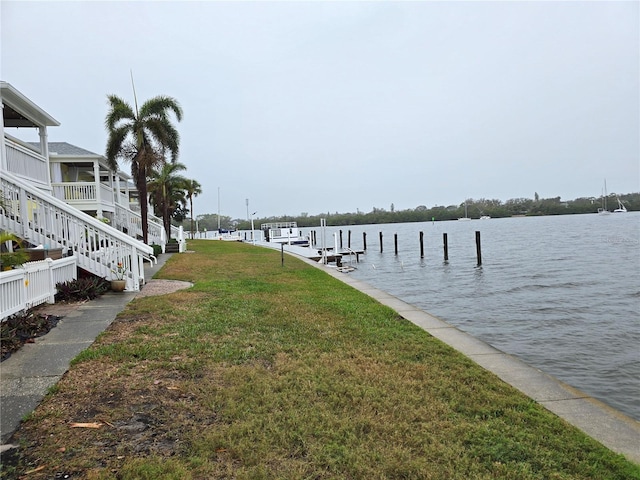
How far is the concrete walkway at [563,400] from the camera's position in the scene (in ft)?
12.5

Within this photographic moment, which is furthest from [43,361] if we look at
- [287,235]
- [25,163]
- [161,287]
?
[287,235]

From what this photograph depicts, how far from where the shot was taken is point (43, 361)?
18.0ft

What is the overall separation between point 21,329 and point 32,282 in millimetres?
1570

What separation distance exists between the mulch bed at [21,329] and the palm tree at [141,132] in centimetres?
1419

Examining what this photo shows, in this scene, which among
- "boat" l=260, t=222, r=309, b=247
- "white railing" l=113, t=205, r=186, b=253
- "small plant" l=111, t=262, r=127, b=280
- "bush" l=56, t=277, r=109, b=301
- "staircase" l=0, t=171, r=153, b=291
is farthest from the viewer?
"boat" l=260, t=222, r=309, b=247

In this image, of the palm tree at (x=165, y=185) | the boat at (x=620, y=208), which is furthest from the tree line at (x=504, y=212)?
the palm tree at (x=165, y=185)

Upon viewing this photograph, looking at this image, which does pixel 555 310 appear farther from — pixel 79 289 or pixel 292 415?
pixel 79 289

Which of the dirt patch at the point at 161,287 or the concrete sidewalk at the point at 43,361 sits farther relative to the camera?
the dirt patch at the point at 161,287

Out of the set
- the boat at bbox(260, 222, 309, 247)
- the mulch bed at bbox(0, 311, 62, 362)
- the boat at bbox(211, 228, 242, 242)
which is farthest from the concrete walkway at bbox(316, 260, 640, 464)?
the boat at bbox(211, 228, 242, 242)

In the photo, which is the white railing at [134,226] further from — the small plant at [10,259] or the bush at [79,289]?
the small plant at [10,259]

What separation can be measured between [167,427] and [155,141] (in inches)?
755

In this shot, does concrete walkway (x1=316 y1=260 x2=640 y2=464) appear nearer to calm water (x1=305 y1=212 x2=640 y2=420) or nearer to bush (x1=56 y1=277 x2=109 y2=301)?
calm water (x1=305 y1=212 x2=640 y2=420)

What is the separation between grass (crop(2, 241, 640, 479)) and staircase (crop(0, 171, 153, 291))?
4.12m

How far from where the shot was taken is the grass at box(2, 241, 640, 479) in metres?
3.22
